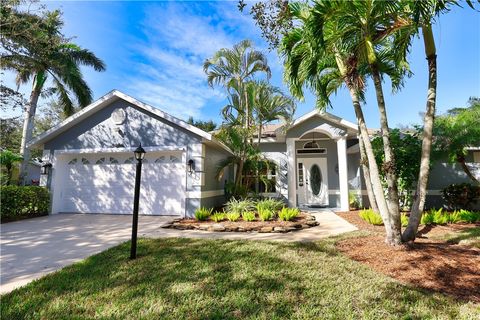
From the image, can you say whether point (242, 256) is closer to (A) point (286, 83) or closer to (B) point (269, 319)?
(B) point (269, 319)

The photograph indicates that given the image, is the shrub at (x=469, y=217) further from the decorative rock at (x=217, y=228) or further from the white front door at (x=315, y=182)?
the decorative rock at (x=217, y=228)

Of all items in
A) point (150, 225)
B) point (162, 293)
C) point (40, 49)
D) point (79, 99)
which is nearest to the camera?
point (162, 293)

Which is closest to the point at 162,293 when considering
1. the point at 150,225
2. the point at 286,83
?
the point at 150,225

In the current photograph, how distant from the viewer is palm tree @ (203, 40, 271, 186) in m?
11.1

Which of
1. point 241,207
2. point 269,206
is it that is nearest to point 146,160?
point 241,207

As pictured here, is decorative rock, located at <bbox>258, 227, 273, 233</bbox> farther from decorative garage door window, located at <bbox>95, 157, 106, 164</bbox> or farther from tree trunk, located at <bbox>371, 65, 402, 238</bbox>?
decorative garage door window, located at <bbox>95, 157, 106, 164</bbox>

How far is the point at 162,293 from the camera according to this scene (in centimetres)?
326

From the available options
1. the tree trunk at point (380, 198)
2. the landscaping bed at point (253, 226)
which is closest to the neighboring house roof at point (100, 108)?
the landscaping bed at point (253, 226)

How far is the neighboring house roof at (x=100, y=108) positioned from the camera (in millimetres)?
9297

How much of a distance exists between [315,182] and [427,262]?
8.42 meters

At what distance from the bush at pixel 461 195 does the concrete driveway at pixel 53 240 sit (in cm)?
1146

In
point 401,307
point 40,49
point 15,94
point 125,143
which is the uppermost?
point 40,49

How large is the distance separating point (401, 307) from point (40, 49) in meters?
13.0

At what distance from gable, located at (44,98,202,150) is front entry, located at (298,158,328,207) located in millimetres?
6278
